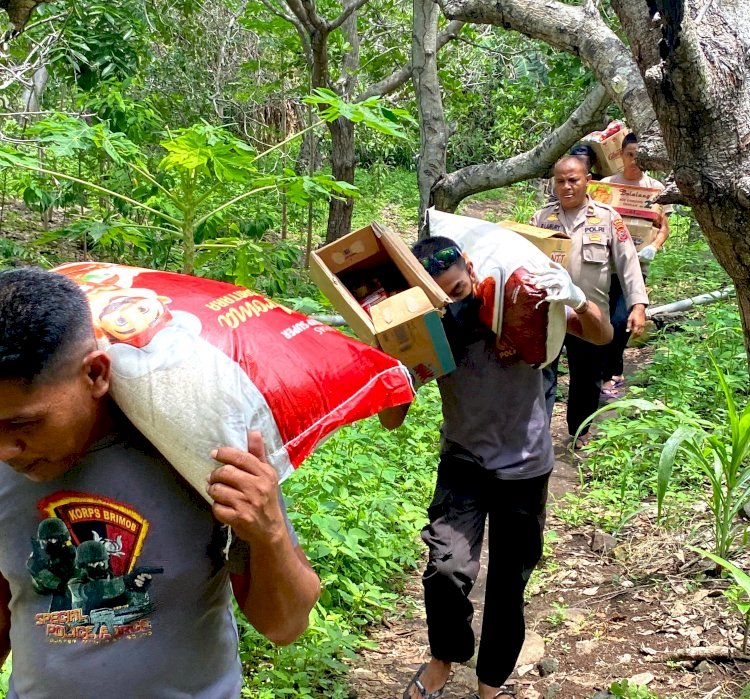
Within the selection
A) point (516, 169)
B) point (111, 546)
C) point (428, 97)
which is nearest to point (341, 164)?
point (428, 97)

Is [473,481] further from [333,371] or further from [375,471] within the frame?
[375,471]

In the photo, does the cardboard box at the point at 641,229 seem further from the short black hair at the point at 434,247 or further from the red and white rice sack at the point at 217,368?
the red and white rice sack at the point at 217,368

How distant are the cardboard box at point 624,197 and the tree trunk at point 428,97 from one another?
1421 mm

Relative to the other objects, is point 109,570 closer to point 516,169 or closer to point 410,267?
point 410,267

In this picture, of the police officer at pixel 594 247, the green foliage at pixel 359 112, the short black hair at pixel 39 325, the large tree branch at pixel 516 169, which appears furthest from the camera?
the large tree branch at pixel 516 169

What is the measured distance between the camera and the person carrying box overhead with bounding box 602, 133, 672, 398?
16.7 feet

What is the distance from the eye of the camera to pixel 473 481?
2637 mm

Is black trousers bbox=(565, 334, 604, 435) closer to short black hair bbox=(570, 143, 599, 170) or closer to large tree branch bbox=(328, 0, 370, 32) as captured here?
short black hair bbox=(570, 143, 599, 170)

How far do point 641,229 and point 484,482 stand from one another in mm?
3639

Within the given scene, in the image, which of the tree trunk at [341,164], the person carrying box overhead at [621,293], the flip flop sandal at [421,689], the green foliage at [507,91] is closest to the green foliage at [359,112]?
the person carrying box overhead at [621,293]

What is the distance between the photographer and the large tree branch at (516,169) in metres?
5.89

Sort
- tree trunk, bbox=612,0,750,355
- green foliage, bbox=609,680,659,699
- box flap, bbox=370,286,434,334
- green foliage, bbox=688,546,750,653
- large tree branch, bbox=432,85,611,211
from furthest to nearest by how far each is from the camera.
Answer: large tree branch, bbox=432,85,611,211
green foliage, bbox=609,680,659,699
green foliage, bbox=688,546,750,653
box flap, bbox=370,286,434,334
tree trunk, bbox=612,0,750,355

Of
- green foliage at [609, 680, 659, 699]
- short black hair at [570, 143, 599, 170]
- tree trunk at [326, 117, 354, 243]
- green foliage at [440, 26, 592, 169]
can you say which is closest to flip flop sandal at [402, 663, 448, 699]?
green foliage at [609, 680, 659, 699]

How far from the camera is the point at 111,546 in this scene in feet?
4.27
